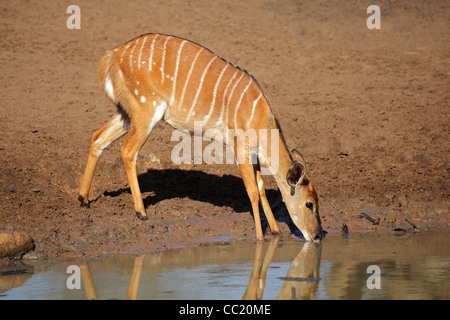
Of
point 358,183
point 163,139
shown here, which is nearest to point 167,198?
point 163,139

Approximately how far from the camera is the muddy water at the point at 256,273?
194 inches

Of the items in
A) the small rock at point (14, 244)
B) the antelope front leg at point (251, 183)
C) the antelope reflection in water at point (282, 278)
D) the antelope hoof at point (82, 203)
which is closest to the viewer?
the antelope reflection in water at point (282, 278)

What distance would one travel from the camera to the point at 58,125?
390 inches

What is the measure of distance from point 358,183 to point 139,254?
11.4 ft

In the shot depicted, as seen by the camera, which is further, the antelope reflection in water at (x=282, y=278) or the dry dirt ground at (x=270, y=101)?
the dry dirt ground at (x=270, y=101)

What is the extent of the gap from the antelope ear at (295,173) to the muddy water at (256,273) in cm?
63

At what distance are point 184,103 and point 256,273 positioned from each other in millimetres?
2533

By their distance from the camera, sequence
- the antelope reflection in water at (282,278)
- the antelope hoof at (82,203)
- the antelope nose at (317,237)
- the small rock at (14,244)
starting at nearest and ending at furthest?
the antelope reflection in water at (282,278) < the small rock at (14,244) < the antelope nose at (317,237) < the antelope hoof at (82,203)

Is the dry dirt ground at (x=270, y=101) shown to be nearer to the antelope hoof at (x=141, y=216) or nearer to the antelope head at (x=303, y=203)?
the antelope hoof at (x=141, y=216)

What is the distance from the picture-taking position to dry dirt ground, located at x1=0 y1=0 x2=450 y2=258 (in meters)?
7.39

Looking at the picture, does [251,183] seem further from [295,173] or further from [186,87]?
[186,87]

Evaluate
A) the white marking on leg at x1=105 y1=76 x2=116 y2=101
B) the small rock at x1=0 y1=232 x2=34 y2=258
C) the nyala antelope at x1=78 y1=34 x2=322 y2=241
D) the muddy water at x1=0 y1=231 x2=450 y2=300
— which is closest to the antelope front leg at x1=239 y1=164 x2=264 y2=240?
the nyala antelope at x1=78 y1=34 x2=322 y2=241

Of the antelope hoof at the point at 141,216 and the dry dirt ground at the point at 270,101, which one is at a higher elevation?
the dry dirt ground at the point at 270,101

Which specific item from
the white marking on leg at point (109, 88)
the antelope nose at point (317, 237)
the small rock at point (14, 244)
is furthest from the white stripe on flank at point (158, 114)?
the antelope nose at point (317, 237)
